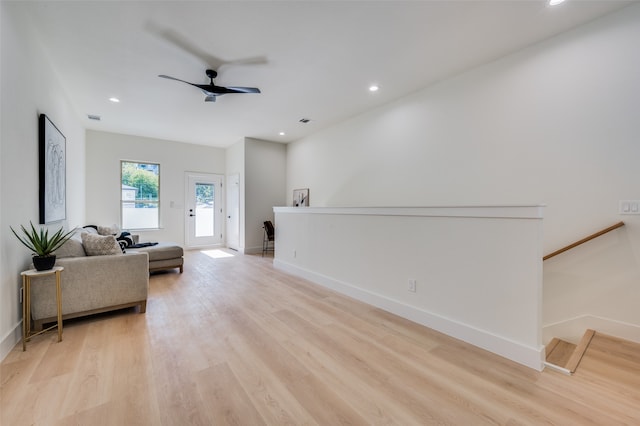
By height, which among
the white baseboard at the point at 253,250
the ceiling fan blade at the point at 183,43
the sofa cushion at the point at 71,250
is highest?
the ceiling fan blade at the point at 183,43

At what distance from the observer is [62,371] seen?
183 centimetres

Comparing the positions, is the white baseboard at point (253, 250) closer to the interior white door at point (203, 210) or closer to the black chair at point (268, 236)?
the black chair at point (268, 236)

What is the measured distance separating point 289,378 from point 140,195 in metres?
6.40

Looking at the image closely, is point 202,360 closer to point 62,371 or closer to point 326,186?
point 62,371

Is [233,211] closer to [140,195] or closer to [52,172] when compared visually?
[140,195]

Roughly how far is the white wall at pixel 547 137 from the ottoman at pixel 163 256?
3758 millimetres

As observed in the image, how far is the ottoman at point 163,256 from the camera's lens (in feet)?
14.1

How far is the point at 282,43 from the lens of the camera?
2746 mm

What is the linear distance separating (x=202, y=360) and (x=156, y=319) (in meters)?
1.09

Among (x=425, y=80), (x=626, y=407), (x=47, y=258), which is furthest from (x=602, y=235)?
(x=47, y=258)

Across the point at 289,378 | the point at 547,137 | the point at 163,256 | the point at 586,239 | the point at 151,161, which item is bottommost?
the point at 289,378

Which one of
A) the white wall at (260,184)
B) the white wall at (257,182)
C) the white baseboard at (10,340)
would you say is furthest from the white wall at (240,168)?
the white baseboard at (10,340)

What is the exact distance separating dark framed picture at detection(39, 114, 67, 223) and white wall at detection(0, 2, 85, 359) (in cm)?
10

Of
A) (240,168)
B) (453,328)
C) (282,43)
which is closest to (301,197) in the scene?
(240,168)
